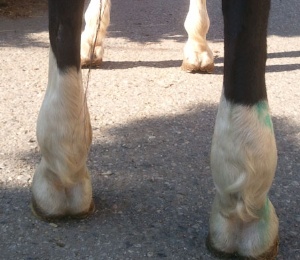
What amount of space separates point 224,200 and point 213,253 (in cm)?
23

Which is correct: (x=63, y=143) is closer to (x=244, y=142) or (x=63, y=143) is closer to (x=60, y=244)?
(x=60, y=244)

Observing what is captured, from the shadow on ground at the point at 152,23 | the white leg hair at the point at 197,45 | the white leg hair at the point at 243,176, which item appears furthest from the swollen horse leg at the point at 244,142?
the shadow on ground at the point at 152,23

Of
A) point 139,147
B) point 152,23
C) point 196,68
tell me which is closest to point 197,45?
point 196,68

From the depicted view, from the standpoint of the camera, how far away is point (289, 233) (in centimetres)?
261

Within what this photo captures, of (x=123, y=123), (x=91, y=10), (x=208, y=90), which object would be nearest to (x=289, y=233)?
(x=123, y=123)

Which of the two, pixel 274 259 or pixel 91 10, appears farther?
pixel 91 10

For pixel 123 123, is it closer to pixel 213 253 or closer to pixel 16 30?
pixel 213 253

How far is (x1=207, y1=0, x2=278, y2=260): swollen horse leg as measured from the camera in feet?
7.02

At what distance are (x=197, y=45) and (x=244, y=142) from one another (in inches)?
98.6

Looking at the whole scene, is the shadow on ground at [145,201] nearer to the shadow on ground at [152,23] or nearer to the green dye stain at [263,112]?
the green dye stain at [263,112]

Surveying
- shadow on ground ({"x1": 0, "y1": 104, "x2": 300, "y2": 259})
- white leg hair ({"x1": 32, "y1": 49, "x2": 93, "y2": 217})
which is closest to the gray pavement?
shadow on ground ({"x1": 0, "y1": 104, "x2": 300, "y2": 259})

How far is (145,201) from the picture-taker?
284 cm

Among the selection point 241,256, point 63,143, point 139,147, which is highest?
point 63,143

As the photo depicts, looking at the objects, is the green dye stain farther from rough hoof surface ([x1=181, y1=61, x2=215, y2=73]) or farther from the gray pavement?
rough hoof surface ([x1=181, y1=61, x2=215, y2=73])
